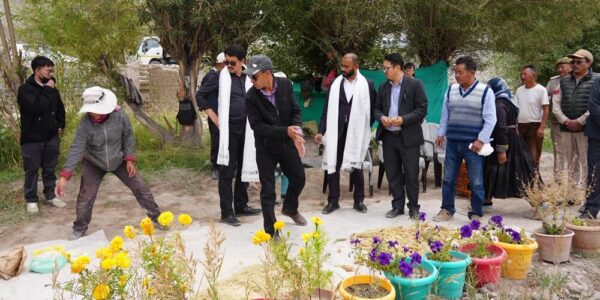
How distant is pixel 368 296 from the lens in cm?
284

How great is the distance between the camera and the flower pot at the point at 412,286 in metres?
2.96

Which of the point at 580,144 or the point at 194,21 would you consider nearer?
the point at 580,144

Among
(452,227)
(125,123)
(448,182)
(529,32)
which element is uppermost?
(529,32)

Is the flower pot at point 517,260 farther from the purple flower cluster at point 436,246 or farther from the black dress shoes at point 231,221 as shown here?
the black dress shoes at point 231,221

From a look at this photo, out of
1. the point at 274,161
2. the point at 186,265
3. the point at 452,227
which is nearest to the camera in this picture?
the point at 186,265

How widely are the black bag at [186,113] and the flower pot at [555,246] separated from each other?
20.1 feet

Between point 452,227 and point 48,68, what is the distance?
184 inches

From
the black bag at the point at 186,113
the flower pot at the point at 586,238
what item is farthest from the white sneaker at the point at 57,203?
the flower pot at the point at 586,238

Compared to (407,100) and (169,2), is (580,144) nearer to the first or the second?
(407,100)

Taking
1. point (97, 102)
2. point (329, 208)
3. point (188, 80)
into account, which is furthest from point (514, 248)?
point (188, 80)

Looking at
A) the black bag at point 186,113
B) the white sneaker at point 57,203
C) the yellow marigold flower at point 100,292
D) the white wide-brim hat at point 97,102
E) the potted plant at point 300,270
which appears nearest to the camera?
the yellow marigold flower at point 100,292

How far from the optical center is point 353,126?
5438mm

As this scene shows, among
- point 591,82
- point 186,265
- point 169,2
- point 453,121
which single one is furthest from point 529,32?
point 186,265

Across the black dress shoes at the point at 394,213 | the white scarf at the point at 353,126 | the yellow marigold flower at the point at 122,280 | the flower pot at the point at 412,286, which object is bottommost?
the black dress shoes at the point at 394,213
